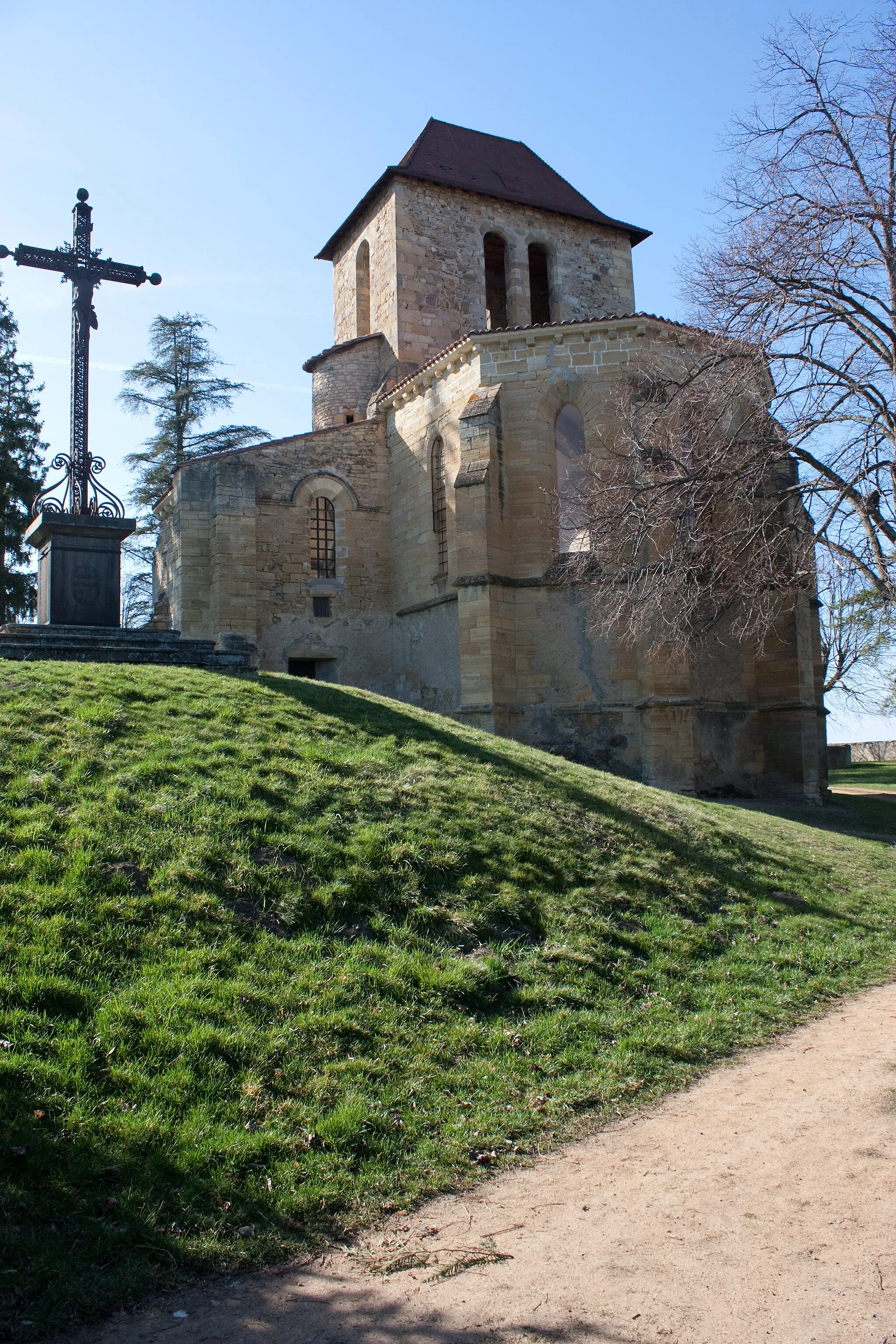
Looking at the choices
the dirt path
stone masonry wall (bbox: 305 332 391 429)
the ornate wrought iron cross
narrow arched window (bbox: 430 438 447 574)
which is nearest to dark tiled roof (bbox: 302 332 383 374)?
stone masonry wall (bbox: 305 332 391 429)

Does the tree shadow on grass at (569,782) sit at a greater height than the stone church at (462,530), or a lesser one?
lesser

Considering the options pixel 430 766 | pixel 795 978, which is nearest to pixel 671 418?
pixel 430 766

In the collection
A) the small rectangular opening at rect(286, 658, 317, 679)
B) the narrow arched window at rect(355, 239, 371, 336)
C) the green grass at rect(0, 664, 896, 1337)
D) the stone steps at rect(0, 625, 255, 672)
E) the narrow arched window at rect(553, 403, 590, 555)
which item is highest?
the narrow arched window at rect(355, 239, 371, 336)

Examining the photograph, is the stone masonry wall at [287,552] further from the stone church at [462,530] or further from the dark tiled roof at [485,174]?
the dark tiled roof at [485,174]

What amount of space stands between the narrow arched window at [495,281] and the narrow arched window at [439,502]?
7626 millimetres

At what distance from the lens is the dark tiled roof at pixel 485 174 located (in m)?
24.6

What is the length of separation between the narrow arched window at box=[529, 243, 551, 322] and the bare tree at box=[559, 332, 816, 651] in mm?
10781

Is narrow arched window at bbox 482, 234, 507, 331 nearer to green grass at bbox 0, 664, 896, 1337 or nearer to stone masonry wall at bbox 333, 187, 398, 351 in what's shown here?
stone masonry wall at bbox 333, 187, 398, 351

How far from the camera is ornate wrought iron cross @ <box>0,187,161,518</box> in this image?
11812 millimetres

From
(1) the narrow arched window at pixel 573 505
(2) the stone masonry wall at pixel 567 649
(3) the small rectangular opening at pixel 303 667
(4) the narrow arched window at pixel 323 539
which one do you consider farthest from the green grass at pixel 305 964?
(4) the narrow arched window at pixel 323 539

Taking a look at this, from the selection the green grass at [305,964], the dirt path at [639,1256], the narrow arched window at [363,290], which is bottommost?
the dirt path at [639,1256]

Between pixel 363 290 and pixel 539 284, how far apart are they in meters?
5.07

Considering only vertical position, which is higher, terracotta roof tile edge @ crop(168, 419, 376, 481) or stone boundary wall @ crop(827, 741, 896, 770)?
terracotta roof tile edge @ crop(168, 419, 376, 481)

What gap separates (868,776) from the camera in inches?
1233
